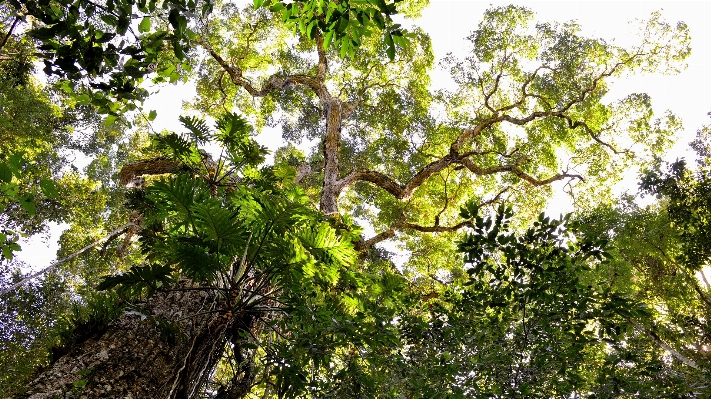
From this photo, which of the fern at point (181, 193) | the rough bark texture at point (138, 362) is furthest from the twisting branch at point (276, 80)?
the rough bark texture at point (138, 362)

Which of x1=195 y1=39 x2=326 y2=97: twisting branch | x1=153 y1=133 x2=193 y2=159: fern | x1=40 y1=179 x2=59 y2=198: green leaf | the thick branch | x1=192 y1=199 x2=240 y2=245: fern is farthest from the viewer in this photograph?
x1=195 y1=39 x2=326 y2=97: twisting branch

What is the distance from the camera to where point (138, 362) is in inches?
119

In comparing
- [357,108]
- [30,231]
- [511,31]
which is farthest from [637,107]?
[30,231]

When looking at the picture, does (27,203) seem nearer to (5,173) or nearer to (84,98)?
(5,173)

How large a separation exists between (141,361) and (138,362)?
2 cm

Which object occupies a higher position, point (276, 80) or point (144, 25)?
point (276, 80)

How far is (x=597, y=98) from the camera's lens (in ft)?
34.7

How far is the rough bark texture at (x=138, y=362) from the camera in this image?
2.70m

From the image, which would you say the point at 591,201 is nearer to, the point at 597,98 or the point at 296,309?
the point at 597,98

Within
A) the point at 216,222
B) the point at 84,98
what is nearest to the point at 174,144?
the point at 216,222

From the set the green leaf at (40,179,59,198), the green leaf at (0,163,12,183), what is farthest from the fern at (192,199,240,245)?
the green leaf at (0,163,12,183)

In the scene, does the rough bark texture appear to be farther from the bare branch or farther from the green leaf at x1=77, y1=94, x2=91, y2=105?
the bare branch

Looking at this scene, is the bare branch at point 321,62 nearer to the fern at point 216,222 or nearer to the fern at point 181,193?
the fern at point 181,193

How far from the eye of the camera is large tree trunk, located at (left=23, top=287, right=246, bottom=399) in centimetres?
270
